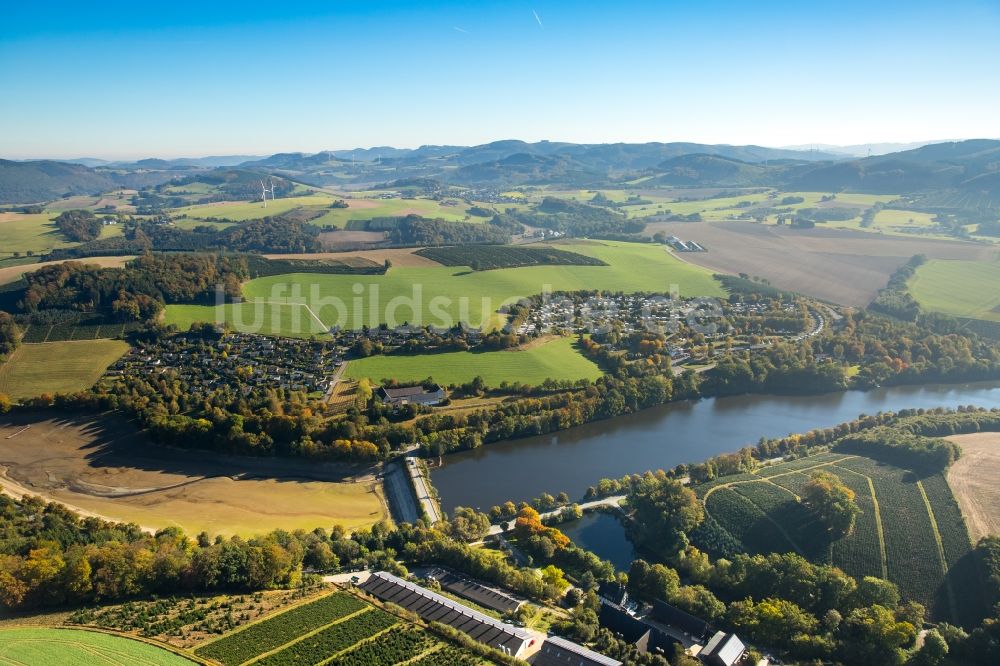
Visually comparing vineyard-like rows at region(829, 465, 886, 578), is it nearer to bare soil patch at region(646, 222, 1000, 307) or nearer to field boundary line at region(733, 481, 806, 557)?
field boundary line at region(733, 481, 806, 557)

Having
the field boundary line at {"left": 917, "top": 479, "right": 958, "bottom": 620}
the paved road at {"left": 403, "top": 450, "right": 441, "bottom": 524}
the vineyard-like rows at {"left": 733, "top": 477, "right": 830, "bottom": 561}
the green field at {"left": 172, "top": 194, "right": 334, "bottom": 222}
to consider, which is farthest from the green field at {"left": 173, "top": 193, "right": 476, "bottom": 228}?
A: the field boundary line at {"left": 917, "top": 479, "right": 958, "bottom": 620}

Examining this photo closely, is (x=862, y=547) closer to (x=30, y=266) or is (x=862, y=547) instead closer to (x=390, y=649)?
(x=390, y=649)

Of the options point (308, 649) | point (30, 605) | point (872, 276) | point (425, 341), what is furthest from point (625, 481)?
point (872, 276)

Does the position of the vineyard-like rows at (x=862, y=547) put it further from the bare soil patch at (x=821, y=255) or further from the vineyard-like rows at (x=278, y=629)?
the bare soil patch at (x=821, y=255)

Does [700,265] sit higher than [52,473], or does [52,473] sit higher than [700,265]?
[700,265]

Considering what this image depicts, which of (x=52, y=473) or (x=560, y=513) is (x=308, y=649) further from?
(x=52, y=473)

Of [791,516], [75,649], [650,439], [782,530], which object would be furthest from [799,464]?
[75,649]
